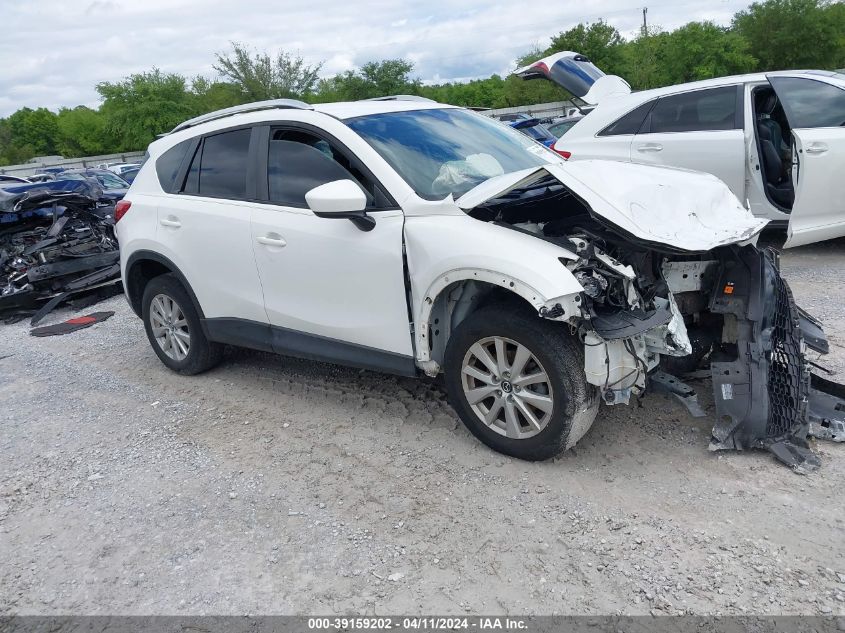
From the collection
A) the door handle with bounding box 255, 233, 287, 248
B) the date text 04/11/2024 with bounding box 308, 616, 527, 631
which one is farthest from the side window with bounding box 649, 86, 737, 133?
the date text 04/11/2024 with bounding box 308, 616, 527, 631

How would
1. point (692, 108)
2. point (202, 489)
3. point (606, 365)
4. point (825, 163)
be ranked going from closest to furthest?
point (606, 365) → point (202, 489) → point (825, 163) → point (692, 108)

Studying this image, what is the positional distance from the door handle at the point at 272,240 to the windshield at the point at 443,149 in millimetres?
807

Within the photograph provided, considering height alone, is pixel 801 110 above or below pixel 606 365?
above

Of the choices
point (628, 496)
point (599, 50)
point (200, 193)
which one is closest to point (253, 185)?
point (200, 193)

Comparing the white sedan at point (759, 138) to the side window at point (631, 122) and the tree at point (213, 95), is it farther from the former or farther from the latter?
the tree at point (213, 95)

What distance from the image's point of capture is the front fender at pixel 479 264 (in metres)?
3.03

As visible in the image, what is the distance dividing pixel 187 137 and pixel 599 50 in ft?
129

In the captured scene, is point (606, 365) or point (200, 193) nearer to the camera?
point (606, 365)

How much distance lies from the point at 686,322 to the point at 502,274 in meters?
1.29

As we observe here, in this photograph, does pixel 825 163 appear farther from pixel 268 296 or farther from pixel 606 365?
pixel 268 296

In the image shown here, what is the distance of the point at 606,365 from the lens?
10.2 feet

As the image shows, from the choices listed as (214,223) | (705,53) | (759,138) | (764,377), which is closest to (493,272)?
(764,377)

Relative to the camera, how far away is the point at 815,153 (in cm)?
600

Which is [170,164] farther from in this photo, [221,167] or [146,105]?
[146,105]
